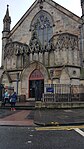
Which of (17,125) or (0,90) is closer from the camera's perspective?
(17,125)

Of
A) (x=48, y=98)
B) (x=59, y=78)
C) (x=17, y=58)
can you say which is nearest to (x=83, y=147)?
(x=48, y=98)

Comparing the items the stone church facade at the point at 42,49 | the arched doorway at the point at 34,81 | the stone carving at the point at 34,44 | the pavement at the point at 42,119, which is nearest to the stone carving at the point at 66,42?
the stone church facade at the point at 42,49

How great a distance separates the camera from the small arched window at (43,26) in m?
28.8

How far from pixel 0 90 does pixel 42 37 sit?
12419 millimetres

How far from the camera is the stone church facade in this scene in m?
24.7

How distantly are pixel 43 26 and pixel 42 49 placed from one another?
4.72 meters

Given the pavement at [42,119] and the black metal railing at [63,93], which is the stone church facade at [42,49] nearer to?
the black metal railing at [63,93]

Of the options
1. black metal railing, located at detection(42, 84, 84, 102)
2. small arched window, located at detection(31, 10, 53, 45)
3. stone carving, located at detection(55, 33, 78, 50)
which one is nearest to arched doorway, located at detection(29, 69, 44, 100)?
black metal railing, located at detection(42, 84, 84, 102)

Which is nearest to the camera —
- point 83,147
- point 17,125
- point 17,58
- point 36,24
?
point 83,147

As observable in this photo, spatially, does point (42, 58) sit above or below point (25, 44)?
below

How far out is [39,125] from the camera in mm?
9500

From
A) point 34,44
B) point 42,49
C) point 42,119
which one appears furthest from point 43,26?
point 42,119

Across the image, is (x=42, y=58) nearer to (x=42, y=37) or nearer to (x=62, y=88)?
(x=42, y=37)

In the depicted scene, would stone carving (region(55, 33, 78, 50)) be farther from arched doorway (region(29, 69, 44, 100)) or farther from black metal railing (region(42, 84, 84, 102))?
black metal railing (region(42, 84, 84, 102))
